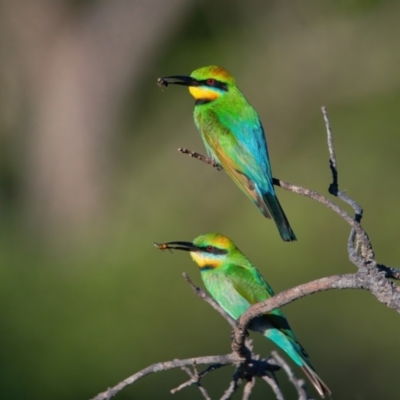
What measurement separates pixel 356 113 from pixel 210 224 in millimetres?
2195

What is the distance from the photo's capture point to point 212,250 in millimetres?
2873

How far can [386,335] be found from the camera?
6.38 meters

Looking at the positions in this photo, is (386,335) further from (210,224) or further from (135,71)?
(135,71)

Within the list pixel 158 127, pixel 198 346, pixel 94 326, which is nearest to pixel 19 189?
pixel 158 127

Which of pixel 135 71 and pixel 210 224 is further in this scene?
pixel 135 71

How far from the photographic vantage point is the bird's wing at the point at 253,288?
8.95ft

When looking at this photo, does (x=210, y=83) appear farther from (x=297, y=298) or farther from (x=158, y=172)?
(x=158, y=172)

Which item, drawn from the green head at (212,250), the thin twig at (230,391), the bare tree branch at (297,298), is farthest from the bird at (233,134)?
the thin twig at (230,391)

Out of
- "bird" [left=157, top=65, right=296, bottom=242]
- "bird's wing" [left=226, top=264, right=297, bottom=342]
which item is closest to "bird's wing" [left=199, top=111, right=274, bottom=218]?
"bird" [left=157, top=65, right=296, bottom=242]

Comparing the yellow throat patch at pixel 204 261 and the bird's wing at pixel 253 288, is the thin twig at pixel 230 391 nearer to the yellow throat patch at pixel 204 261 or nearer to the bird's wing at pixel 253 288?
the bird's wing at pixel 253 288

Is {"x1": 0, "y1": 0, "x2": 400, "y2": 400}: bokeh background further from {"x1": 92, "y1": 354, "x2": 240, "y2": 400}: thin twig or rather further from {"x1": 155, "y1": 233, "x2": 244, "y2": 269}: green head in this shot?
{"x1": 92, "y1": 354, "x2": 240, "y2": 400}: thin twig

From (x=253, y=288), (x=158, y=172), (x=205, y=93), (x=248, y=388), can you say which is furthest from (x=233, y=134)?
(x=158, y=172)

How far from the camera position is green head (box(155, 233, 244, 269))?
2867mm

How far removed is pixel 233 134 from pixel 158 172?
642 cm
